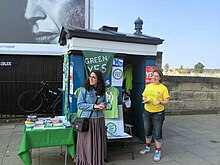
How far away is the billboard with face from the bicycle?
5.03 ft

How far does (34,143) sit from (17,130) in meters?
3.03

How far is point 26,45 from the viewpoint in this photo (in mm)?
8258

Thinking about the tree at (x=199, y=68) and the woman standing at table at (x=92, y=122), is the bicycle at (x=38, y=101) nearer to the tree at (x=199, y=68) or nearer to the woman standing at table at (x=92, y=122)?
the woman standing at table at (x=92, y=122)

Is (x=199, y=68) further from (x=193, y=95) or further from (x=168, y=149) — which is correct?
(x=168, y=149)

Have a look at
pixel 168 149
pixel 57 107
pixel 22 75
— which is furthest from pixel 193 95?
pixel 22 75

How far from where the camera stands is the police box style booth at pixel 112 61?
4.28 m

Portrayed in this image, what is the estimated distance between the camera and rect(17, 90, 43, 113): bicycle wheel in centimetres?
765

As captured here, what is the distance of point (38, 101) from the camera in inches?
310

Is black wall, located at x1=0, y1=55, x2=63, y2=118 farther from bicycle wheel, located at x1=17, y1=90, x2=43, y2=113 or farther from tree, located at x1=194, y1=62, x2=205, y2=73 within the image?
tree, located at x1=194, y1=62, x2=205, y2=73

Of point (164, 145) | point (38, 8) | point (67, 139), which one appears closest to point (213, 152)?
point (164, 145)

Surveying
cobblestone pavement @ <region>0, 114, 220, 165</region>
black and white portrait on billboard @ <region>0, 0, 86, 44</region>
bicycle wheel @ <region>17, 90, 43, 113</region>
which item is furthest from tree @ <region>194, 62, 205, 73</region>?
bicycle wheel @ <region>17, 90, 43, 113</region>

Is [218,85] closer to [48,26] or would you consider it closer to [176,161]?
[176,161]

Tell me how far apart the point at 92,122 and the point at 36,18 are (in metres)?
6.60

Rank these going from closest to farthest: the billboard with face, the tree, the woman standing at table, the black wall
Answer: the woman standing at table
the black wall
the billboard with face
the tree
